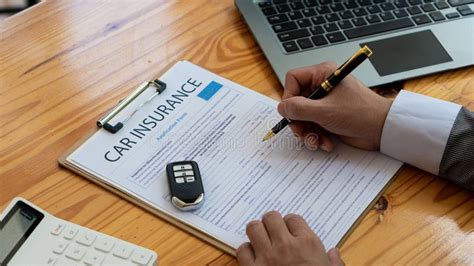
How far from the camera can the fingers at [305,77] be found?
0.88 metres

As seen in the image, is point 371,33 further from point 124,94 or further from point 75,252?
point 75,252

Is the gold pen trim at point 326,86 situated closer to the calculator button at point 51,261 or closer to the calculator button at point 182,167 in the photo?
the calculator button at point 182,167

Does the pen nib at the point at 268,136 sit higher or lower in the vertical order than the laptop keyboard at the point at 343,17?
lower

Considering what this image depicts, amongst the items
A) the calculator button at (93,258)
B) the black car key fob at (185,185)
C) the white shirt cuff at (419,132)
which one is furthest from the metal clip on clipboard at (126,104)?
the white shirt cuff at (419,132)

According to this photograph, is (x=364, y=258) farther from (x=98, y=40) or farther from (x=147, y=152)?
(x=98, y=40)

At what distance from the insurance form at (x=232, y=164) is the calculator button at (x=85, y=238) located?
91 millimetres

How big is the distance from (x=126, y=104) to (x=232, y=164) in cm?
19

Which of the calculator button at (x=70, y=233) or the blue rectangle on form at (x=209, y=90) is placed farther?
the blue rectangle on form at (x=209, y=90)

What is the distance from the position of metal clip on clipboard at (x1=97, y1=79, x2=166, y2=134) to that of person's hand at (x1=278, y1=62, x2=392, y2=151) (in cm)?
19

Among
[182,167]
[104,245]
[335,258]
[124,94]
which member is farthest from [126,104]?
[335,258]

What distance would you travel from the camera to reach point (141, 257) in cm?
68

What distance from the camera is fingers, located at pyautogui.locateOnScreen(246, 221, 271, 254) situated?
2.34 ft

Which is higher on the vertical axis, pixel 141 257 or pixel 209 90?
pixel 209 90

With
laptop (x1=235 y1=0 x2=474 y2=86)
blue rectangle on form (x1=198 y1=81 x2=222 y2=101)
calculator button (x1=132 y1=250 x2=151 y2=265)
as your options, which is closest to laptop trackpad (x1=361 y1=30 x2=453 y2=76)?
laptop (x1=235 y1=0 x2=474 y2=86)
